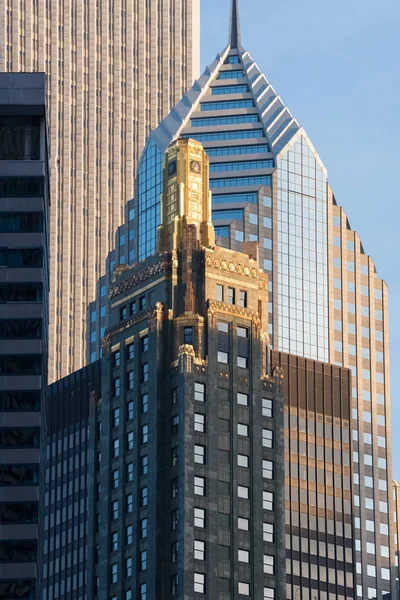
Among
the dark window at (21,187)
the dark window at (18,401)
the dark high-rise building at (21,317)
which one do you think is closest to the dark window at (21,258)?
the dark high-rise building at (21,317)

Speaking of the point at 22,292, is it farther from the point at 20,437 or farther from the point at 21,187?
the point at 20,437

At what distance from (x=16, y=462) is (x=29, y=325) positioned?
1230 cm

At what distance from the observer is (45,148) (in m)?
194

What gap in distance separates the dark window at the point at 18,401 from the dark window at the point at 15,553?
12.3 metres

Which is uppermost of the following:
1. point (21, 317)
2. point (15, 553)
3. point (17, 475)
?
point (21, 317)

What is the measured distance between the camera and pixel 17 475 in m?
181

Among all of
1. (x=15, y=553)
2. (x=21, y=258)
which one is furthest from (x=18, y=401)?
(x=15, y=553)

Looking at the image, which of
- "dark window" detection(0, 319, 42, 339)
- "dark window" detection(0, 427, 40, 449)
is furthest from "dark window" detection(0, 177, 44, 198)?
"dark window" detection(0, 427, 40, 449)

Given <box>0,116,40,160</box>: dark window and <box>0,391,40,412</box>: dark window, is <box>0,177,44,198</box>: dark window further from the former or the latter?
<box>0,391,40,412</box>: dark window

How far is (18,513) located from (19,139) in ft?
112

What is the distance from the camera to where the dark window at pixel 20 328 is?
18725cm

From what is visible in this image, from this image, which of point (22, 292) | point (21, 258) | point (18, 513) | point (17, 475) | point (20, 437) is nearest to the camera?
point (18, 513)

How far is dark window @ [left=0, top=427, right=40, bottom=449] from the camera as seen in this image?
18300cm

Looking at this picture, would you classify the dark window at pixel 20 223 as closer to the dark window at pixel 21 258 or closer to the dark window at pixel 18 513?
the dark window at pixel 21 258
